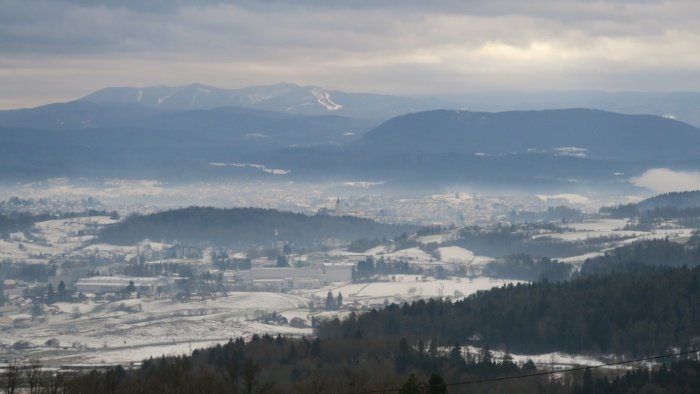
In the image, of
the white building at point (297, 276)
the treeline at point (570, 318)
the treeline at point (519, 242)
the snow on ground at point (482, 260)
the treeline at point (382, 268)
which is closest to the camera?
the treeline at point (570, 318)

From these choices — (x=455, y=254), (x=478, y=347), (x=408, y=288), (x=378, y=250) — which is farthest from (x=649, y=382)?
(x=378, y=250)

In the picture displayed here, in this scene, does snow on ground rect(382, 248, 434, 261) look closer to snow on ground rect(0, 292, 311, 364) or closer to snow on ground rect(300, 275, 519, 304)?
snow on ground rect(300, 275, 519, 304)

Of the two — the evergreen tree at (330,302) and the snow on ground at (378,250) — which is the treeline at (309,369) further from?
the snow on ground at (378,250)

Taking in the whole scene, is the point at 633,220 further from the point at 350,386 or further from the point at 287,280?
the point at 350,386

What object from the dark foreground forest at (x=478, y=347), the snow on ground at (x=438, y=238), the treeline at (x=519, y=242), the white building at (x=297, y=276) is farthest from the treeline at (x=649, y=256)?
the snow on ground at (x=438, y=238)

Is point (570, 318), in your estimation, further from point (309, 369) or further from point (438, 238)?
point (438, 238)

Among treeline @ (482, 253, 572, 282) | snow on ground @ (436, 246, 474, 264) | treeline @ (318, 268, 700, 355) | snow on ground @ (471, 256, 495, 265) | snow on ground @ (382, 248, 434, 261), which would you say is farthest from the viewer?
snow on ground @ (382, 248, 434, 261)

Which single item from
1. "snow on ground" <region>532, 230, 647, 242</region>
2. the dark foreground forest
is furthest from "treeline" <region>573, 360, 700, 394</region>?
"snow on ground" <region>532, 230, 647, 242</region>
